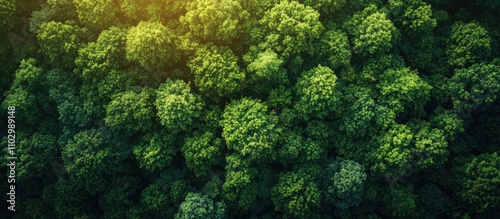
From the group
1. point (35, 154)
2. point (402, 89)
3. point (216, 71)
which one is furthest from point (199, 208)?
point (402, 89)

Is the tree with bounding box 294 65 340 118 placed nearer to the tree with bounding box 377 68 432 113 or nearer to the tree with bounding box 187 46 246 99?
the tree with bounding box 377 68 432 113

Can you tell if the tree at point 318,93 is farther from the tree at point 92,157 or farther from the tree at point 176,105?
the tree at point 92,157

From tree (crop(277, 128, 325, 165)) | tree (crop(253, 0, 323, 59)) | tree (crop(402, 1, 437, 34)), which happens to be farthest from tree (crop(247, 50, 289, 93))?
tree (crop(402, 1, 437, 34))

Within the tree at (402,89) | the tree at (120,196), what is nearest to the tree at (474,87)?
the tree at (402,89)

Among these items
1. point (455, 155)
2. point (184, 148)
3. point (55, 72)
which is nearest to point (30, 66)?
point (55, 72)

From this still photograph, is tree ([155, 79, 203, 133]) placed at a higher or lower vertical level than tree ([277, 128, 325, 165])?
higher

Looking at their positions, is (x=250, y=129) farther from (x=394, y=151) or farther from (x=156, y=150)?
(x=394, y=151)

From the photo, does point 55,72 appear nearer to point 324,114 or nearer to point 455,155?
point 324,114
